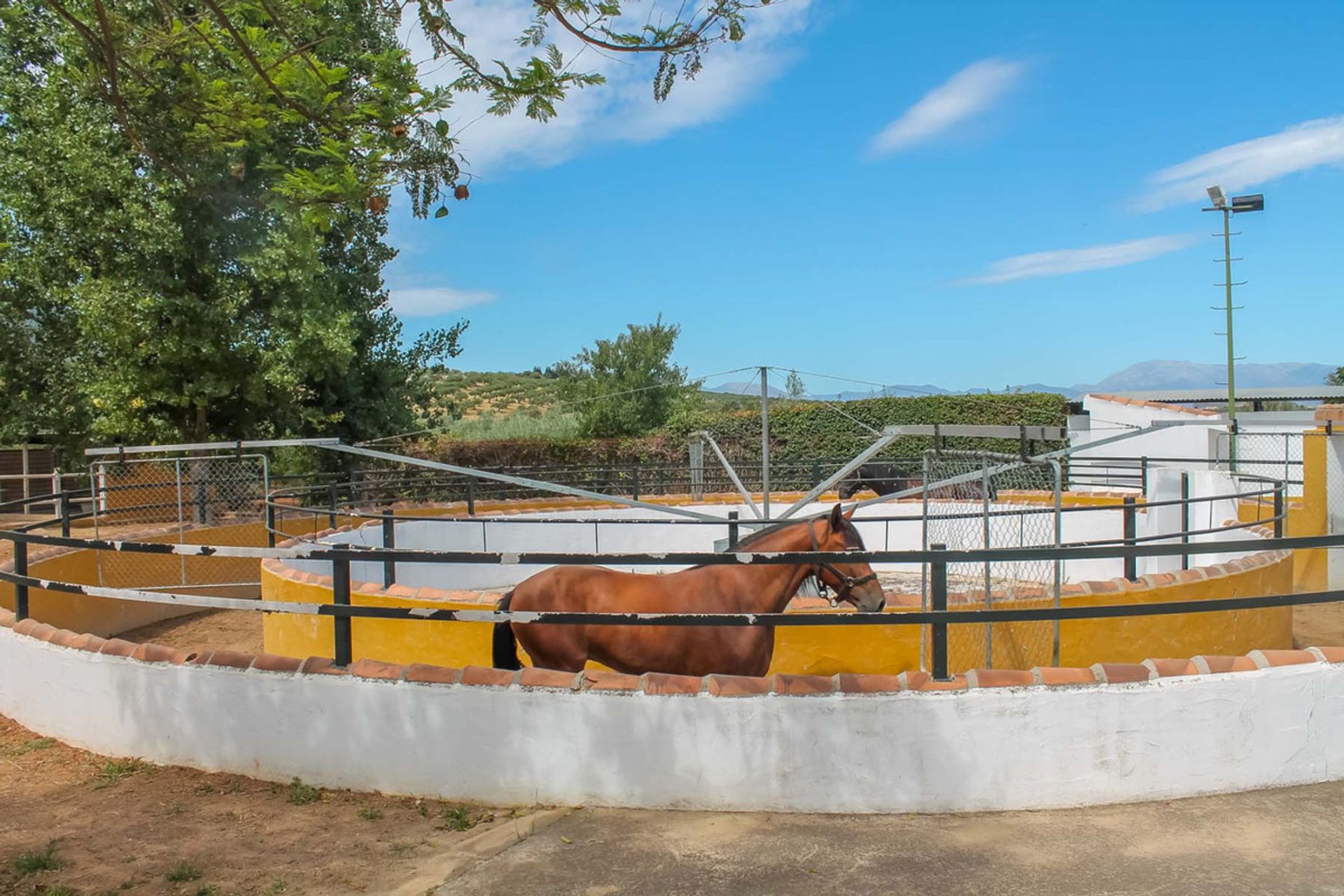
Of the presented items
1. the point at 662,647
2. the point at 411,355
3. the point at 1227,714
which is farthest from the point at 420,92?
the point at 411,355

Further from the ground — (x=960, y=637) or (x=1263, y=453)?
(x=1263, y=453)

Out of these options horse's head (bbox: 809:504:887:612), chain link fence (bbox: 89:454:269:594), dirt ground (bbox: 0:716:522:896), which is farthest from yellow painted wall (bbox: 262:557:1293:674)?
chain link fence (bbox: 89:454:269:594)

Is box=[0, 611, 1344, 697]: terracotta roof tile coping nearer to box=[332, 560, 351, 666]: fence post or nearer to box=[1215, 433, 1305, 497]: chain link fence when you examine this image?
box=[332, 560, 351, 666]: fence post

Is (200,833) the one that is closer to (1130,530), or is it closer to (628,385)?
(1130,530)

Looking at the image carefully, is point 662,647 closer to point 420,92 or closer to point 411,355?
point 420,92

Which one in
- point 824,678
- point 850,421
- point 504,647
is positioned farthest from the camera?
point 850,421

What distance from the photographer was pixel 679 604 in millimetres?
4906

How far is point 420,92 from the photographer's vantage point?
14.7ft

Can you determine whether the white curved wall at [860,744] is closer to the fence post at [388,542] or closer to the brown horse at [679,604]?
the brown horse at [679,604]

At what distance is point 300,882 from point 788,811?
1.78 metres

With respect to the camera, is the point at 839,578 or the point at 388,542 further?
the point at 388,542

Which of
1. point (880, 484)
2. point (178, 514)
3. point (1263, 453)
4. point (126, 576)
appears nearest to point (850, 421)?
point (880, 484)

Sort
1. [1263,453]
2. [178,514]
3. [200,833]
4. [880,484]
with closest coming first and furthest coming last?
[200,833] → [178,514] → [1263,453] → [880,484]

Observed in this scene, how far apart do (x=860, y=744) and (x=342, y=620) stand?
2.28 metres
